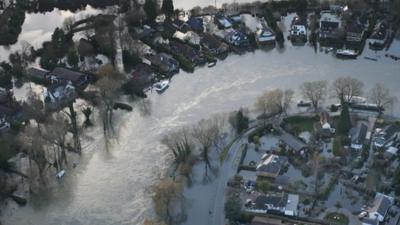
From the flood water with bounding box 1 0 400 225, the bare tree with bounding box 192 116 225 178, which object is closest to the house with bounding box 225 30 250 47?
the flood water with bounding box 1 0 400 225

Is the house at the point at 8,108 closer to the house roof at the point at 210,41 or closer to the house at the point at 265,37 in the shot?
the house roof at the point at 210,41

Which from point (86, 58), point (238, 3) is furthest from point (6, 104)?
point (238, 3)

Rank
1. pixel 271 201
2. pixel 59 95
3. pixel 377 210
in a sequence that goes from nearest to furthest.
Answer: pixel 377 210
pixel 271 201
pixel 59 95

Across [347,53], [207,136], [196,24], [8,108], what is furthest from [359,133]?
[8,108]

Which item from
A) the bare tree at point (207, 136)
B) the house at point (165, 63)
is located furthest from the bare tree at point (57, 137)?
the house at point (165, 63)

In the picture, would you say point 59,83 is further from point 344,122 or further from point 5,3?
point 344,122

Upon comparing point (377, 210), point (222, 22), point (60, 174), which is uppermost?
point (222, 22)

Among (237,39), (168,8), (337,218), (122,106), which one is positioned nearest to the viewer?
(337,218)

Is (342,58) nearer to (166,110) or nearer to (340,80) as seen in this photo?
(340,80)

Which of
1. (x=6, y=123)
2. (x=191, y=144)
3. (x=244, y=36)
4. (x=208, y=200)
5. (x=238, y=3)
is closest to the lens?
(x=208, y=200)
